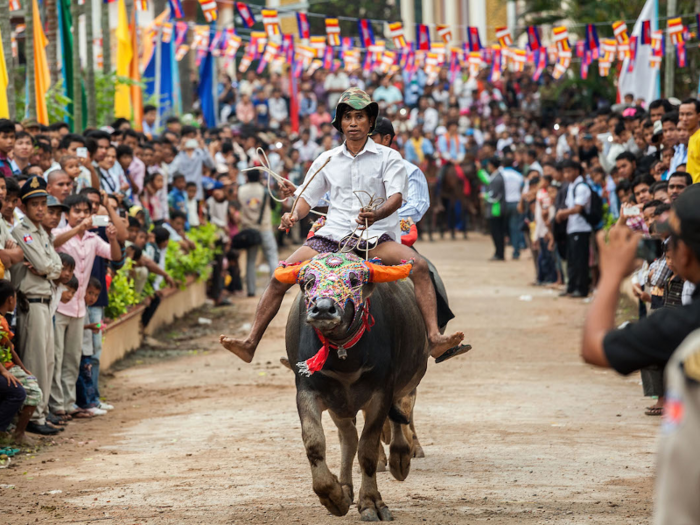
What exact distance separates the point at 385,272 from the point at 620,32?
16.3m

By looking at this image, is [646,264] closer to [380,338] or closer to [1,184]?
[380,338]

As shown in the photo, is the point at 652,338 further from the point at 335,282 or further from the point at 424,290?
the point at 424,290

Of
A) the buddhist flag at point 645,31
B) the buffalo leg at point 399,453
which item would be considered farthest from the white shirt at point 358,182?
the buddhist flag at point 645,31

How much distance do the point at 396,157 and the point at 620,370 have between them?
400cm

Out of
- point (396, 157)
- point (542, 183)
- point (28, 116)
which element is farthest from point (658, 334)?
point (542, 183)

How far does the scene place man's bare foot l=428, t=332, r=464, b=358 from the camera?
7.60 meters

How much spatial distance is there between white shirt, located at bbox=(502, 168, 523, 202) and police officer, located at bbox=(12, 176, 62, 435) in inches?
647

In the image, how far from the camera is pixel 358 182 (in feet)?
25.7

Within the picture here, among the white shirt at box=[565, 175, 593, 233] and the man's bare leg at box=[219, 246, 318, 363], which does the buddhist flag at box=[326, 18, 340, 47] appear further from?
the man's bare leg at box=[219, 246, 318, 363]

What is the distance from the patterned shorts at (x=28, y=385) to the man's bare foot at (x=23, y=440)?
0.36m

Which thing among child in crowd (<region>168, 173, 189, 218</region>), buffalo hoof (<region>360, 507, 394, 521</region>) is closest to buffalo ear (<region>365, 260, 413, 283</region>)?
buffalo hoof (<region>360, 507, 394, 521</region>)

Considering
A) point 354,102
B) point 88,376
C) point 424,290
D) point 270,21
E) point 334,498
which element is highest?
point 270,21

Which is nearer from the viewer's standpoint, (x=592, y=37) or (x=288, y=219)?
(x=288, y=219)

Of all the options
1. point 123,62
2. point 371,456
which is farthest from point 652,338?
point 123,62
